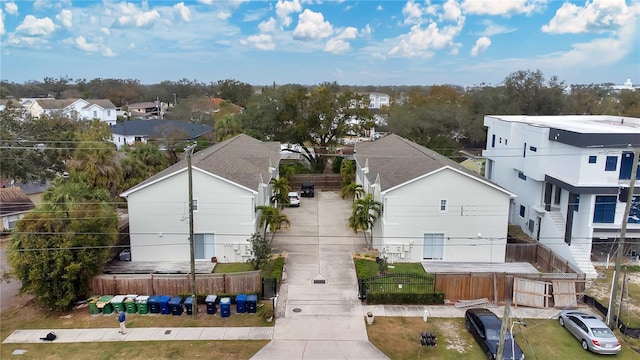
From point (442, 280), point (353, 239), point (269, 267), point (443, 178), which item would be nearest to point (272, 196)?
point (353, 239)

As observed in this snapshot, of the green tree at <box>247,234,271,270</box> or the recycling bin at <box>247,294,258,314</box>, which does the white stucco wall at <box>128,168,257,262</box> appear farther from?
the recycling bin at <box>247,294,258,314</box>

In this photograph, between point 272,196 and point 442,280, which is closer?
point 442,280

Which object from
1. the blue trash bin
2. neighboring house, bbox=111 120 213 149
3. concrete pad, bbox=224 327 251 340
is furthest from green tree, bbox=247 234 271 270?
neighboring house, bbox=111 120 213 149

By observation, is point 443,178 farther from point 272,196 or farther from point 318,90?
point 318,90

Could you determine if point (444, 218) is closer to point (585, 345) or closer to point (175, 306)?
point (585, 345)

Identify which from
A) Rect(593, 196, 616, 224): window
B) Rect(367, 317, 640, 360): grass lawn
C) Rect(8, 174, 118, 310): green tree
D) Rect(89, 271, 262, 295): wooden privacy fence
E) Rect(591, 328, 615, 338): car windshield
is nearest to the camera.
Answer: Rect(367, 317, 640, 360): grass lawn

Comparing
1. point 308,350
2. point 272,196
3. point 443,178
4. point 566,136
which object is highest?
point 566,136

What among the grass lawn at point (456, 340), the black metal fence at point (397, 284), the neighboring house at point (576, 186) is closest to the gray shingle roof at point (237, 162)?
the black metal fence at point (397, 284)

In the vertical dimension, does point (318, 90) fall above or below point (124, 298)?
above
